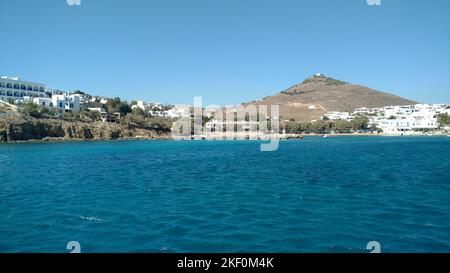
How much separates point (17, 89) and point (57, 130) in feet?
101

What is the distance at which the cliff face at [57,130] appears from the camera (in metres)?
75.9

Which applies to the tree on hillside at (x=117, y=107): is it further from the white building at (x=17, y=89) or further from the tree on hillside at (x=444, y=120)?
the tree on hillside at (x=444, y=120)

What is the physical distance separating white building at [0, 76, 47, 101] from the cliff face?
2197cm

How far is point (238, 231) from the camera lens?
40.5 feet

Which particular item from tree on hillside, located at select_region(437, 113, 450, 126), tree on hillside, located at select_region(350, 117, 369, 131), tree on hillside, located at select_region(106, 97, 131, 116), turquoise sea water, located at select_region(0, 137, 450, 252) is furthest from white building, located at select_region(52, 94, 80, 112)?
tree on hillside, located at select_region(437, 113, 450, 126)

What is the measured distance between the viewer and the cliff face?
75.9 metres

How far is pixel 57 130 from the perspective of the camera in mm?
85375

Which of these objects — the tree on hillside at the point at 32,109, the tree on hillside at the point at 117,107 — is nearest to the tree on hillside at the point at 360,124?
the tree on hillside at the point at 117,107

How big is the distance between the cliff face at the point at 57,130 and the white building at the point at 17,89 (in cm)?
2197
